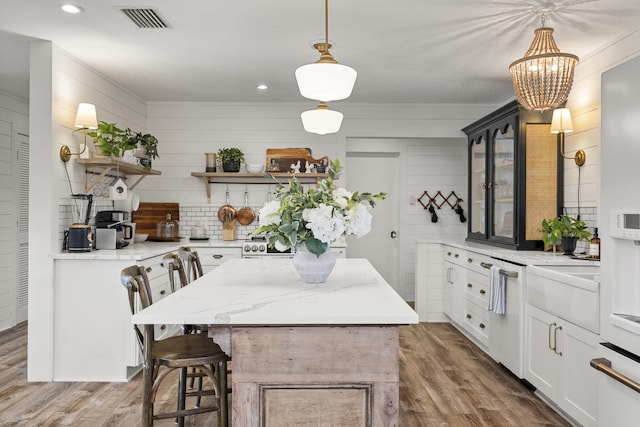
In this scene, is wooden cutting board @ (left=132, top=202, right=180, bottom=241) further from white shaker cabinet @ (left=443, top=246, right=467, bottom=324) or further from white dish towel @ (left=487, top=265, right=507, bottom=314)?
white dish towel @ (left=487, top=265, right=507, bottom=314)

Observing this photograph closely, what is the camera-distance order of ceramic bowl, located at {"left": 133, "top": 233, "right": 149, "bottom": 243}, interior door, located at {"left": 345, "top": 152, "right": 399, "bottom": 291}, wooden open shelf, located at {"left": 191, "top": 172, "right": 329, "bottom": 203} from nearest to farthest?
ceramic bowl, located at {"left": 133, "top": 233, "right": 149, "bottom": 243} → wooden open shelf, located at {"left": 191, "top": 172, "right": 329, "bottom": 203} → interior door, located at {"left": 345, "top": 152, "right": 399, "bottom": 291}

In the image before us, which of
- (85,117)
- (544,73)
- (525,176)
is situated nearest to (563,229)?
(525,176)

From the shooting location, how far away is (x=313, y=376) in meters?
1.82

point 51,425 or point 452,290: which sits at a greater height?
point 452,290

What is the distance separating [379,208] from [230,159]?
2331 millimetres

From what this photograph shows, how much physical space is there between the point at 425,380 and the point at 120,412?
212cm

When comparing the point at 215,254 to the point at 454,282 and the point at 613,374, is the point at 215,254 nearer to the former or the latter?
Answer: the point at 454,282

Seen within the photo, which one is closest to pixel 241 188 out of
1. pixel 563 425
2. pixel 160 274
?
pixel 160 274

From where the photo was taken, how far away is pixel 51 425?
3008 millimetres

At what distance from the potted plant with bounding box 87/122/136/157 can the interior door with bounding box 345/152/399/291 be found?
10.7 feet

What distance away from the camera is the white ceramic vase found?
234 centimetres

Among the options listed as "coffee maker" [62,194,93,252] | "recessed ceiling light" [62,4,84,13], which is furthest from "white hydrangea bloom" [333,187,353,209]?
"coffee maker" [62,194,93,252]

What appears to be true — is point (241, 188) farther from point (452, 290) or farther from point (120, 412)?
point (120, 412)

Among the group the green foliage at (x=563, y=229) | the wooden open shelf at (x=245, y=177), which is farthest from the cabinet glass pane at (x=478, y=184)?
the wooden open shelf at (x=245, y=177)
